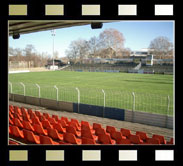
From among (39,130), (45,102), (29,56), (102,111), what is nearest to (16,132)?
(39,130)

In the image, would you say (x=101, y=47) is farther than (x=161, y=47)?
Yes

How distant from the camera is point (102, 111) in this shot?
1018 cm

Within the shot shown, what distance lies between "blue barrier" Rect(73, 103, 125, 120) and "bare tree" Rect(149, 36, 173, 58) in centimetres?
5427

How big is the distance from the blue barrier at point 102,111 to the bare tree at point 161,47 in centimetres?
5427

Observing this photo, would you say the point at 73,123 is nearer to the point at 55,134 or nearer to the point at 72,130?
the point at 72,130

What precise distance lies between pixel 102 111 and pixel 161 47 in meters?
58.2

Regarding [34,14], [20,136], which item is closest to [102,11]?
[34,14]

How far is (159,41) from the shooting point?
6350cm

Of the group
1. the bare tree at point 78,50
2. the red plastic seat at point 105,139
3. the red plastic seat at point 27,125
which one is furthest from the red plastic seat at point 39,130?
the bare tree at point 78,50

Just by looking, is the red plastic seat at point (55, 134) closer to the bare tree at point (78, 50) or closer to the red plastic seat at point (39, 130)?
the red plastic seat at point (39, 130)

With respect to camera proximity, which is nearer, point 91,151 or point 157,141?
point 91,151

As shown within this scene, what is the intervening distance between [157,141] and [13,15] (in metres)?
4.49

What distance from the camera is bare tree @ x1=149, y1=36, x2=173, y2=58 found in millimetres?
60906
